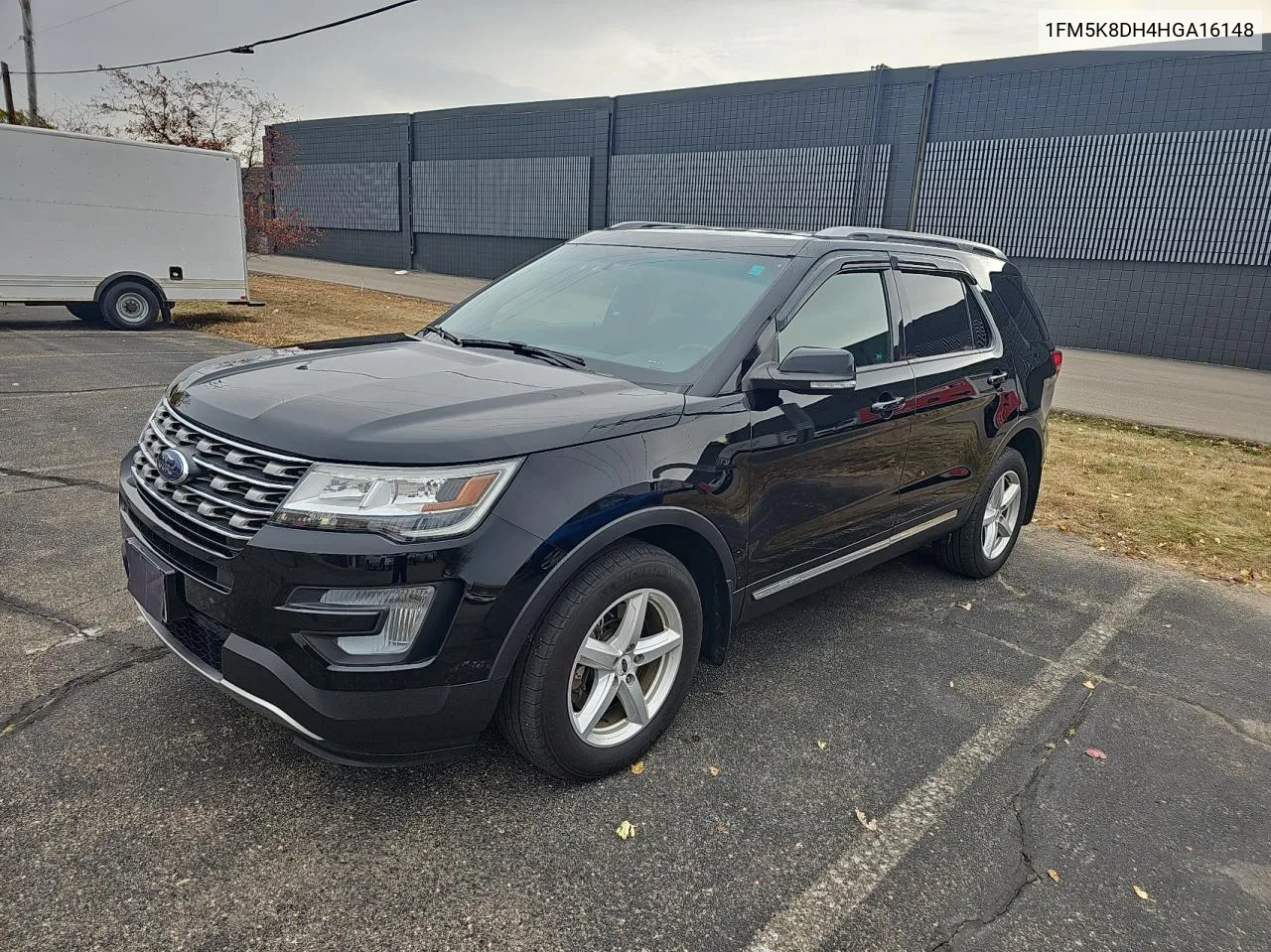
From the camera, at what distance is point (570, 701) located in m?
2.88

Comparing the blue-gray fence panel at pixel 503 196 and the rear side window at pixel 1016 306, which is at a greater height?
the blue-gray fence panel at pixel 503 196

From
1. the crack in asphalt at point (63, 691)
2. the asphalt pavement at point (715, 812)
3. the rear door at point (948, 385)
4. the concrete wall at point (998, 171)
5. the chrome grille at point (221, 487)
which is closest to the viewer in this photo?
the asphalt pavement at point (715, 812)

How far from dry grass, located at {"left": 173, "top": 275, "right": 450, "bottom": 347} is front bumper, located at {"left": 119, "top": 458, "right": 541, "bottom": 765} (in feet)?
35.7

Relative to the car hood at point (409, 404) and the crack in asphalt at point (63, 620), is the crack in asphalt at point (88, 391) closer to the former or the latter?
the crack in asphalt at point (63, 620)

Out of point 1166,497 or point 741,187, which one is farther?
point 741,187

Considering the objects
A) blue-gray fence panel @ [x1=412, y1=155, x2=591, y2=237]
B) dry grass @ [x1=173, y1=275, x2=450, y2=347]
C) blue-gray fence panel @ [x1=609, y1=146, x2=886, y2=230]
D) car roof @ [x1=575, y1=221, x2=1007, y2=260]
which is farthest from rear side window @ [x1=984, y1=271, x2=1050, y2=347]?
blue-gray fence panel @ [x1=412, y1=155, x2=591, y2=237]

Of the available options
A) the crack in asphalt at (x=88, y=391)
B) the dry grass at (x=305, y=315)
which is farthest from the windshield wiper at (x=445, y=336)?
the dry grass at (x=305, y=315)

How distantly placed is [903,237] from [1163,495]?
176 inches

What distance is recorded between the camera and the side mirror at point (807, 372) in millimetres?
3176

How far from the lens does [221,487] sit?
256 centimetres

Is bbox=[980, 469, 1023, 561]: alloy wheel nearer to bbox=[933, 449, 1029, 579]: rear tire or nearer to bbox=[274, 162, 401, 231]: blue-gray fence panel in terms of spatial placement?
bbox=[933, 449, 1029, 579]: rear tire

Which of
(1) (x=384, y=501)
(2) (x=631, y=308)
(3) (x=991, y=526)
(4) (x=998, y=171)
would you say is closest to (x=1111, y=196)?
(4) (x=998, y=171)

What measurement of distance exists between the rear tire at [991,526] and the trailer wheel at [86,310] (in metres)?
13.8

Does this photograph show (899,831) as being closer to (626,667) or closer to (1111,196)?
(626,667)
